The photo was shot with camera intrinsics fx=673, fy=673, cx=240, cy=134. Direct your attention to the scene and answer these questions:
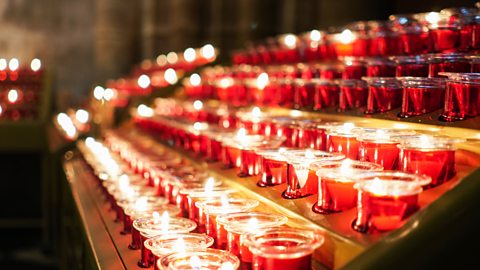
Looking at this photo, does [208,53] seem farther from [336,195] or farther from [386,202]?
[386,202]

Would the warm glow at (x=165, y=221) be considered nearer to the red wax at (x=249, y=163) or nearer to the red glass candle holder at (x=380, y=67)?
the red wax at (x=249, y=163)

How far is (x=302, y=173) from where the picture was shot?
98.0 inches

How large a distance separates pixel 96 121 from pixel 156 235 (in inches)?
227

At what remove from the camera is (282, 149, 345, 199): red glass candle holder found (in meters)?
2.45

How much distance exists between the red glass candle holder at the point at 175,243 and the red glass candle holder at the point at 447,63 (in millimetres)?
1179

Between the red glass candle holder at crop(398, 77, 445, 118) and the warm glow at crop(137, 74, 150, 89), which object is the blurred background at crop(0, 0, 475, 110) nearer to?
the warm glow at crop(137, 74, 150, 89)

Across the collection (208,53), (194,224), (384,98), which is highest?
(208,53)

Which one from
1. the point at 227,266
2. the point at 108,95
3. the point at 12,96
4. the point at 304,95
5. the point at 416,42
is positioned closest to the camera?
the point at 227,266

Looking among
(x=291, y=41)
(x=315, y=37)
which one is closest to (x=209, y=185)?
(x=315, y=37)

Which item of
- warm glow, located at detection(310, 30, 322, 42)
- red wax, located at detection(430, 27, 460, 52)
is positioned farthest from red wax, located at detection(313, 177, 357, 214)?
warm glow, located at detection(310, 30, 322, 42)

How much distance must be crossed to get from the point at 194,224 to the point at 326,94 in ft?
4.04

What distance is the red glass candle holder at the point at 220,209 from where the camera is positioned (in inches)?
96.6

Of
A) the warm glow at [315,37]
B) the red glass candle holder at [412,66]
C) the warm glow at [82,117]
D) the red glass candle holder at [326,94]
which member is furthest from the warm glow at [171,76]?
the red glass candle holder at [412,66]

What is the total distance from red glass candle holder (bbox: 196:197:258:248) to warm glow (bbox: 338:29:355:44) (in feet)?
5.79
